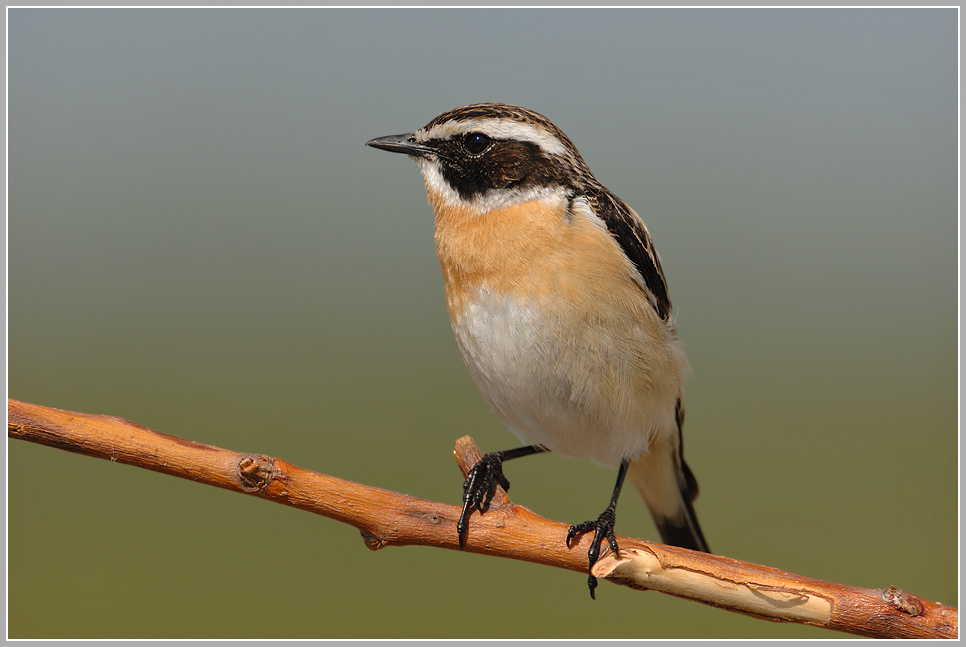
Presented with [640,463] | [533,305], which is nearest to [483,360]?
[533,305]

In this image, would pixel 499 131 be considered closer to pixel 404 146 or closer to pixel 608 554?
pixel 404 146

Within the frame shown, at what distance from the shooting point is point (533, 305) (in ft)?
10.1

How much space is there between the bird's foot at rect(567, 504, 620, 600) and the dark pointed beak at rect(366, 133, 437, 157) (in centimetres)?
185

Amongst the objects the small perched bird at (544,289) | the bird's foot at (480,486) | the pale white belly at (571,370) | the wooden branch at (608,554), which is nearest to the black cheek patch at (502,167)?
the small perched bird at (544,289)

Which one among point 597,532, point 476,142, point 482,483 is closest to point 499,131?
point 476,142

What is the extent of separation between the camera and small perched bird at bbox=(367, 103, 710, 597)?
10.3ft

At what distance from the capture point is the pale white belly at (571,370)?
313 centimetres

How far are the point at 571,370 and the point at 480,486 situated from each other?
67 cm

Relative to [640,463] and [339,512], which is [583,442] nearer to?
[640,463]

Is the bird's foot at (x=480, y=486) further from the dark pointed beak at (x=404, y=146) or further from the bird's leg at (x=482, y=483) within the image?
the dark pointed beak at (x=404, y=146)

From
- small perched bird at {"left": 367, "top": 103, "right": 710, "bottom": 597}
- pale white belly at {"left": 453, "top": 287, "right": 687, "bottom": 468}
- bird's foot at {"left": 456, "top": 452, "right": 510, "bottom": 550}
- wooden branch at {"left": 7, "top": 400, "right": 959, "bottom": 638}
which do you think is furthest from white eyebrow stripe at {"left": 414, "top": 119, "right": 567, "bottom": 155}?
wooden branch at {"left": 7, "top": 400, "right": 959, "bottom": 638}

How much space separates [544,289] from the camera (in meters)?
3.10

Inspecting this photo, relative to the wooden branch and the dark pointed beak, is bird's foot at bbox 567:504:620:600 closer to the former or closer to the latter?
the wooden branch

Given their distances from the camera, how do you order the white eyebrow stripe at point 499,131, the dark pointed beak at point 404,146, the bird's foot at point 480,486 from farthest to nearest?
the dark pointed beak at point 404,146 < the white eyebrow stripe at point 499,131 < the bird's foot at point 480,486
